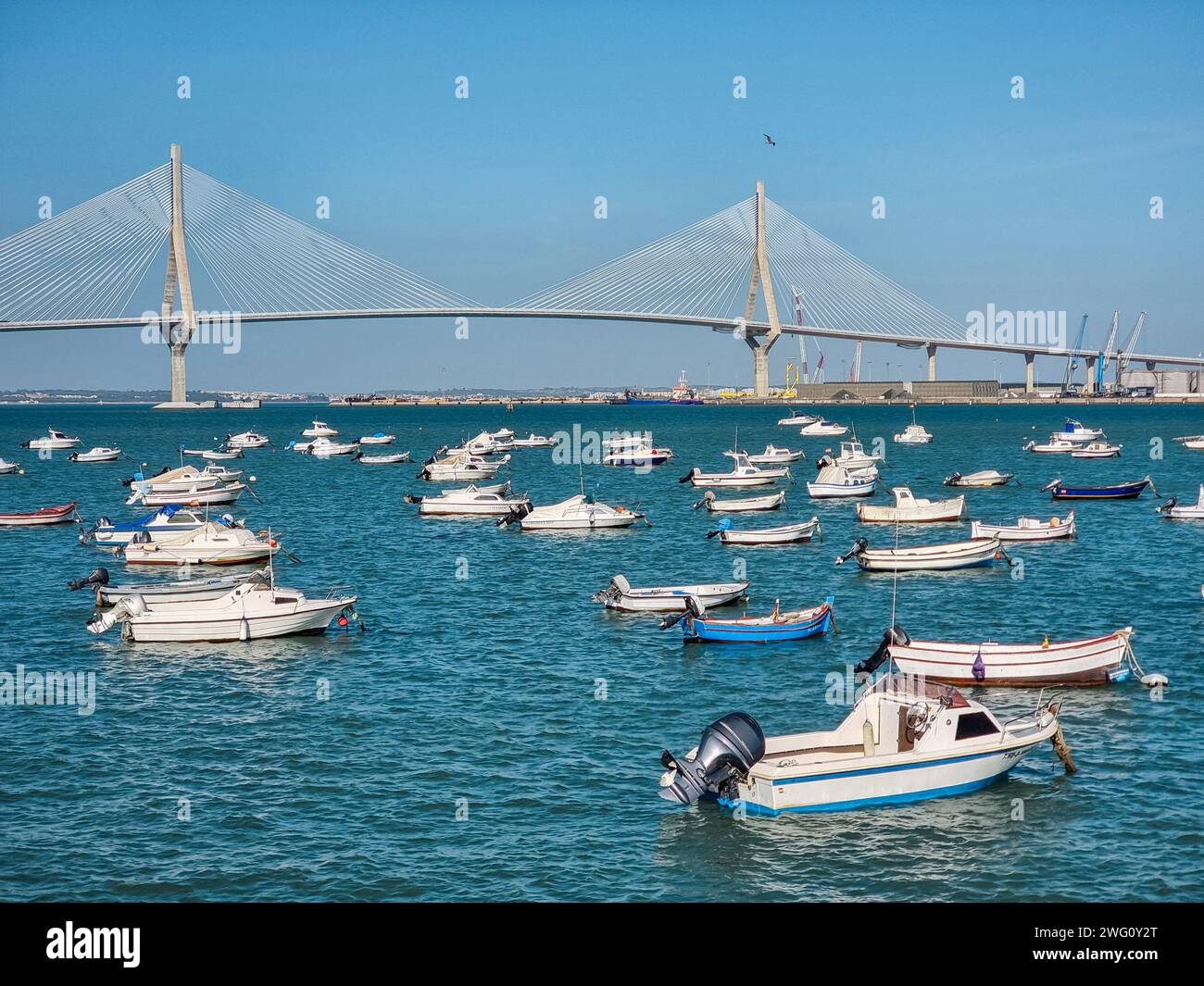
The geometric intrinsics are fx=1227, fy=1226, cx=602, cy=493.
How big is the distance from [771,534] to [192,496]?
37068 mm

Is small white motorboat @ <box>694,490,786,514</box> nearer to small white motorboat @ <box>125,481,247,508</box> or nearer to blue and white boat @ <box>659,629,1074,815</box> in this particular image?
small white motorboat @ <box>125,481,247,508</box>

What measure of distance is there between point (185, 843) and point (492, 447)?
351 feet

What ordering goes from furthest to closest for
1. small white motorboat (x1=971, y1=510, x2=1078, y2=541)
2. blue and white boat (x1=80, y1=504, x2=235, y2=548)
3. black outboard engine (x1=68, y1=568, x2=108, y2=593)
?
1. small white motorboat (x1=971, y1=510, x2=1078, y2=541)
2. blue and white boat (x1=80, y1=504, x2=235, y2=548)
3. black outboard engine (x1=68, y1=568, x2=108, y2=593)

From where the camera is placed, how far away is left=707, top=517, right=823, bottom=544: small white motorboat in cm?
5375

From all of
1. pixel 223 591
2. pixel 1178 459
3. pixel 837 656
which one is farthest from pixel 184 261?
pixel 837 656

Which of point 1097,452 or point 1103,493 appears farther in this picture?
point 1097,452

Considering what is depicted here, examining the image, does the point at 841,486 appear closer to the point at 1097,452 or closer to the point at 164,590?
the point at 164,590

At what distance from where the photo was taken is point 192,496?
72875mm

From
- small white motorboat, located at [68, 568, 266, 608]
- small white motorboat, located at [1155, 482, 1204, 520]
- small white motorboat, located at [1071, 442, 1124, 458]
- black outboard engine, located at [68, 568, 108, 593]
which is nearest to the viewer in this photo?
small white motorboat, located at [68, 568, 266, 608]

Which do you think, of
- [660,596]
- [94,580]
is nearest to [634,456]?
[94,580]

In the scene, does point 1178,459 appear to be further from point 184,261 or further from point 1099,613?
point 184,261

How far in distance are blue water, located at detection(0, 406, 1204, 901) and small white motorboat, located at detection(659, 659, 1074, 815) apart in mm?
393

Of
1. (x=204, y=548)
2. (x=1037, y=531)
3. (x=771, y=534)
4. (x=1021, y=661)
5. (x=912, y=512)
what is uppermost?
(x=912, y=512)

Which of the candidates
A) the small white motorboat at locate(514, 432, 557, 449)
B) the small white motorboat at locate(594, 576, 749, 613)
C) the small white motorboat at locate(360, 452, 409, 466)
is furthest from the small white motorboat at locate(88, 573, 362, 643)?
the small white motorboat at locate(514, 432, 557, 449)
